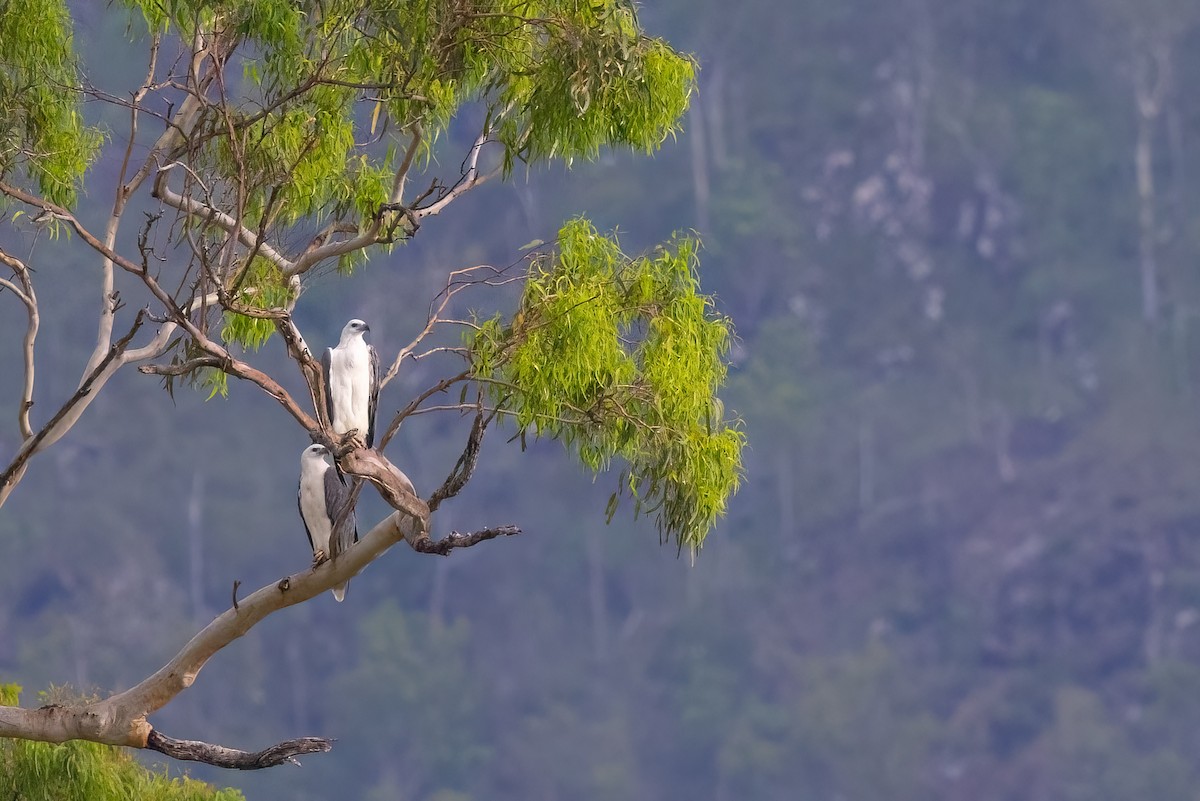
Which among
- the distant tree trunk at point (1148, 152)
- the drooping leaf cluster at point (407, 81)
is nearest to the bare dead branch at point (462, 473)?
the drooping leaf cluster at point (407, 81)

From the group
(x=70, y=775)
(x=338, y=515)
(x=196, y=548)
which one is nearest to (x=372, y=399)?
(x=338, y=515)

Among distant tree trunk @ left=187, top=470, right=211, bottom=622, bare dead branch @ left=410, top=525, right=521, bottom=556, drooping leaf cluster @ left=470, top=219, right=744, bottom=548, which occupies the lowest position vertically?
bare dead branch @ left=410, top=525, right=521, bottom=556

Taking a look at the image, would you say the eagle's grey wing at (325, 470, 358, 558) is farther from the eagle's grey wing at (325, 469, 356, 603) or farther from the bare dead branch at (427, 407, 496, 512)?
the bare dead branch at (427, 407, 496, 512)

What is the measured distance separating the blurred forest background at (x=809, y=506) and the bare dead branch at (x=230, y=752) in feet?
96.8

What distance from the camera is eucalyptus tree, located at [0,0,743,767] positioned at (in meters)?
6.61

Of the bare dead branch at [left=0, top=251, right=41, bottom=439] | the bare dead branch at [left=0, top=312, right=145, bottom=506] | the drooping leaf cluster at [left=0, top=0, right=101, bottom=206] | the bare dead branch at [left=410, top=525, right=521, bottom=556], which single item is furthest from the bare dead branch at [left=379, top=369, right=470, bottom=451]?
the drooping leaf cluster at [left=0, top=0, right=101, bottom=206]

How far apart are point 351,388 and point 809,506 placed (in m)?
35.1

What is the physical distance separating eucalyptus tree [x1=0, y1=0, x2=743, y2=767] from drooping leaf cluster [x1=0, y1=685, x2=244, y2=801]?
1.43ft

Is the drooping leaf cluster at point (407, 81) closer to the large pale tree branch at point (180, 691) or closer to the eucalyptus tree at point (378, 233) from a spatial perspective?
the eucalyptus tree at point (378, 233)

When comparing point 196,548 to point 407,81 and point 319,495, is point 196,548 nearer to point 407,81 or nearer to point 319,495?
point 319,495

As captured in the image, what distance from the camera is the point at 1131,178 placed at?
4475 centimetres

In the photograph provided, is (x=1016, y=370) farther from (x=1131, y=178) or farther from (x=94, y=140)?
(x=94, y=140)

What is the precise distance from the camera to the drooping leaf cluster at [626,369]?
668 cm

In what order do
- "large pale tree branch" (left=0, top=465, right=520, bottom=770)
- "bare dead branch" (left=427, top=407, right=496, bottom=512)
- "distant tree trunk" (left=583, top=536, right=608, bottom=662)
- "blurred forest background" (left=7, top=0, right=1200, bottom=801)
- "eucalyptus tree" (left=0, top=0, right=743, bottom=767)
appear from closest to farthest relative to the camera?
"bare dead branch" (left=427, top=407, right=496, bottom=512), "large pale tree branch" (left=0, top=465, right=520, bottom=770), "eucalyptus tree" (left=0, top=0, right=743, bottom=767), "blurred forest background" (left=7, top=0, right=1200, bottom=801), "distant tree trunk" (left=583, top=536, right=608, bottom=662)
